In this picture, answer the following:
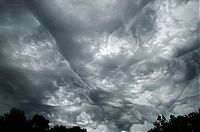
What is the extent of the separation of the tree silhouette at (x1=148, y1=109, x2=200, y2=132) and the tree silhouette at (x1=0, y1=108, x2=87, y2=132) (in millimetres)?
32215

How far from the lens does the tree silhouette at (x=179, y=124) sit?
57188 millimetres

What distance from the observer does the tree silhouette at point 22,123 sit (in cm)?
4894

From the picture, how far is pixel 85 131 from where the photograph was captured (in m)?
63.8

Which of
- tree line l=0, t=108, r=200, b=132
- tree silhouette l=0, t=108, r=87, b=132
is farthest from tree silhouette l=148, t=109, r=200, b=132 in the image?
tree silhouette l=0, t=108, r=87, b=132

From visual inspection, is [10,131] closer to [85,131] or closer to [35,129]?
[35,129]

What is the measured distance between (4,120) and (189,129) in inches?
2200

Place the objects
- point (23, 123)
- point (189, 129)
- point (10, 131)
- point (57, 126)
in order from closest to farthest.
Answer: point (10, 131) → point (23, 123) → point (189, 129) → point (57, 126)

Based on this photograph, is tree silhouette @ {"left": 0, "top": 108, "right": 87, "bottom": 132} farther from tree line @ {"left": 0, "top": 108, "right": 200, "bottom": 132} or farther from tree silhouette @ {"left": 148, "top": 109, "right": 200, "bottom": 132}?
tree silhouette @ {"left": 148, "top": 109, "right": 200, "bottom": 132}

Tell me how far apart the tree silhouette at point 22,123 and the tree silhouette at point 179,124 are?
32.2 m

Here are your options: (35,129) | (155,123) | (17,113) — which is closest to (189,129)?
(155,123)

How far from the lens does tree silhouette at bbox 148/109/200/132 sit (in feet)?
188

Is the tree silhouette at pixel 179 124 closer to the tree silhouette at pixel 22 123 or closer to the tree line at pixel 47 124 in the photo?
the tree line at pixel 47 124

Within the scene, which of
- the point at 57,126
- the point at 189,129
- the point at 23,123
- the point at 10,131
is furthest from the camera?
the point at 57,126

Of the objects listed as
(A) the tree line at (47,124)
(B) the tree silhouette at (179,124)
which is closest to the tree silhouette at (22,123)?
(A) the tree line at (47,124)
